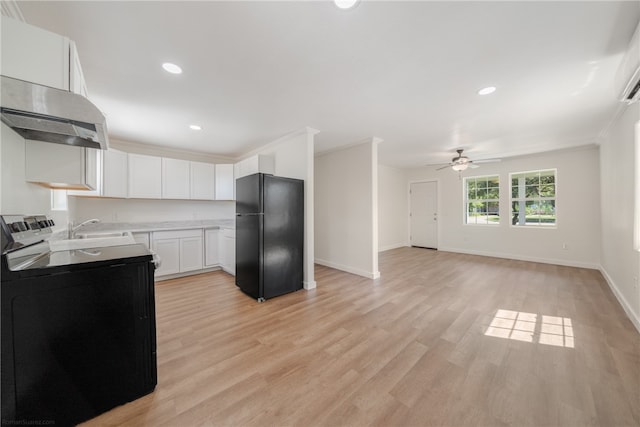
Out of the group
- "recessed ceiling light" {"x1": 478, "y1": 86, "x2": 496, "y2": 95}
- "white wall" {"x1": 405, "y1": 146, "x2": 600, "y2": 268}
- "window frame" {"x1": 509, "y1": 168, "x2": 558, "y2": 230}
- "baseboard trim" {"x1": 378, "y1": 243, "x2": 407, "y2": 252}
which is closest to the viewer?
"recessed ceiling light" {"x1": 478, "y1": 86, "x2": 496, "y2": 95}

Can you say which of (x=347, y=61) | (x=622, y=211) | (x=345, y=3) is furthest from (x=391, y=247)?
(x=345, y=3)

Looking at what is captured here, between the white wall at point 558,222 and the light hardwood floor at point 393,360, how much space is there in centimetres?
189

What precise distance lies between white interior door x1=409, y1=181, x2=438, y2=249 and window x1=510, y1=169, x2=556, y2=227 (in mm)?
1775

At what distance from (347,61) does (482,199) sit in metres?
5.76

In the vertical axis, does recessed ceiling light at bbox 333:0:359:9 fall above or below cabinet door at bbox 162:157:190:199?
above

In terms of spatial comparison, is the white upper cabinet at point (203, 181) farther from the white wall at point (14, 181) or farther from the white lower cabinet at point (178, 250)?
the white wall at point (14, 181)

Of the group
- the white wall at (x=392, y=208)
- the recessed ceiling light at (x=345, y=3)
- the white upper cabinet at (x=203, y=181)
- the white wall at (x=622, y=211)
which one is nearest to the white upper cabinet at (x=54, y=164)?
the recessed ceiling light at (x=345, y=3)

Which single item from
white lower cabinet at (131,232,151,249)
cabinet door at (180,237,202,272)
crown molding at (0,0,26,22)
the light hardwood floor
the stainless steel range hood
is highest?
crown molding at (0,0,26,22)

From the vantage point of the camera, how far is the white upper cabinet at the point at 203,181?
4.58m

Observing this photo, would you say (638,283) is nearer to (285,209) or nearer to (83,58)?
(285,209)

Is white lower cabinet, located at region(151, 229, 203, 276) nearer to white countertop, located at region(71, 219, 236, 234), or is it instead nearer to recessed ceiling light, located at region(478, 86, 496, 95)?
white countertop, located at region(71, 219, 236, 234)

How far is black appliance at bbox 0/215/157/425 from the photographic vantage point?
111 centimetres

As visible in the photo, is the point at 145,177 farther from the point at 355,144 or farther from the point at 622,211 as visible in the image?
the point at 622,211

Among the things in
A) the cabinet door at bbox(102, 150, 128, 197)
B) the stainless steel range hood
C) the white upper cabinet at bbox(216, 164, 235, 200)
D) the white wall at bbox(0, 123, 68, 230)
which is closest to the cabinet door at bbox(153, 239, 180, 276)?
the cabinet door at bbox(102, 150, 128, 197)
